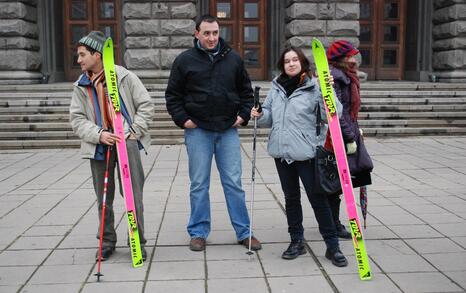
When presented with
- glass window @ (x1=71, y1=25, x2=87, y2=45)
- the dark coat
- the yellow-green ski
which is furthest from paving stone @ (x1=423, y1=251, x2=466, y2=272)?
glass window @ (x1=71, y1=25, x2=87, y2=45)

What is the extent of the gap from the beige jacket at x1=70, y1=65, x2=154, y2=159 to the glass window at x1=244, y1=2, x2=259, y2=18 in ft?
41.7

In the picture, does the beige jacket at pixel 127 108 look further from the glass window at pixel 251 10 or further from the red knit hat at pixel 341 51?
the glass window at pixel 251 10

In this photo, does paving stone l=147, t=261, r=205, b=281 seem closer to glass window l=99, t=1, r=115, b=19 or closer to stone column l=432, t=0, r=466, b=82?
stone column l=432, t=0, r=466, b=82

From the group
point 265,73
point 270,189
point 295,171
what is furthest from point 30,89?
point 295,171

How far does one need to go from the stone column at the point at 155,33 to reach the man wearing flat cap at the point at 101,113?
9889 mm

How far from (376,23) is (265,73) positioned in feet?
12.4

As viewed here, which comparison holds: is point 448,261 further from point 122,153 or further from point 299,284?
point 122,153

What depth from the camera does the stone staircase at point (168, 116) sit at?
11656mm

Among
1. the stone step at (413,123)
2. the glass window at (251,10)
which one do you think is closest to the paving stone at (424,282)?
the stone step at (413,123)

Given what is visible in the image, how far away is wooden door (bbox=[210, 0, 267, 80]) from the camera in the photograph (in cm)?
1686

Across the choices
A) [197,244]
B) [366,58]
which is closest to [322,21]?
[366,58]

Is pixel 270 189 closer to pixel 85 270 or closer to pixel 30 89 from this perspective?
pixel 85 270

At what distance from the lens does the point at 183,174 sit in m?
8.59

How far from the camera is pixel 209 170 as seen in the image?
16.7ft
